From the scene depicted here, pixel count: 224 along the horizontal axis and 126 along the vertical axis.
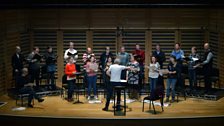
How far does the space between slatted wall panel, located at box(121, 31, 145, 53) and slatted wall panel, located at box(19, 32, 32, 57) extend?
403 cm

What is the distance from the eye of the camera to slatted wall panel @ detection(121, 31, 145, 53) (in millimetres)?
16953

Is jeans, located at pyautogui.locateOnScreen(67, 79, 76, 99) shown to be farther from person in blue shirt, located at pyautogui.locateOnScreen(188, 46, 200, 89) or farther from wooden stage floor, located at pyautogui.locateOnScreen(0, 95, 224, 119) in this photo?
person in blue shirt, located at pyautogui.locateOnScreen(188, 46, 200, 89)

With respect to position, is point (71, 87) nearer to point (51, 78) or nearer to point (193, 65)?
point (51, 78)

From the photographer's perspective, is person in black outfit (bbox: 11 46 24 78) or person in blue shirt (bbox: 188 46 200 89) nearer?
person in black outfit (bbox: 11 46 24 78)

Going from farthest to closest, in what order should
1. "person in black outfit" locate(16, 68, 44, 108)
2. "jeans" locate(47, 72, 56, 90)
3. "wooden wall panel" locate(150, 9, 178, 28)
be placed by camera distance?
"wooden wall panel" locate(150, 9, 178, 28), "jeans" locate(47, 72, 56, 90), "person in black outfit" locate(16, 68, 44, 108)

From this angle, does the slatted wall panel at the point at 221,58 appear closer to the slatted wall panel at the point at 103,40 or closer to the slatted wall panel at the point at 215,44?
the slatted wall panel at the point at 215,44

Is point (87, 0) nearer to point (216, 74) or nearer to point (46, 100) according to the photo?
point (46, 100)

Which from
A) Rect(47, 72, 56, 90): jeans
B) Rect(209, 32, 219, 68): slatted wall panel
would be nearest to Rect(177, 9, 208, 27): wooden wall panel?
Rect(209, 32, 219, 68): slatted wall panel

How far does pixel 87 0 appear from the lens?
39.0 ft

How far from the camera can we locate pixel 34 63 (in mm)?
14500

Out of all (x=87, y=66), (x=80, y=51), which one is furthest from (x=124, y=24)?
(x=87, y=66)

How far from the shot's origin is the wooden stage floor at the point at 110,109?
12.4 metres

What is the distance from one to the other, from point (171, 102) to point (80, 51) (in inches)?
197

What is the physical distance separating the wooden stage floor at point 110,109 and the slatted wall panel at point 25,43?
2.89 m
